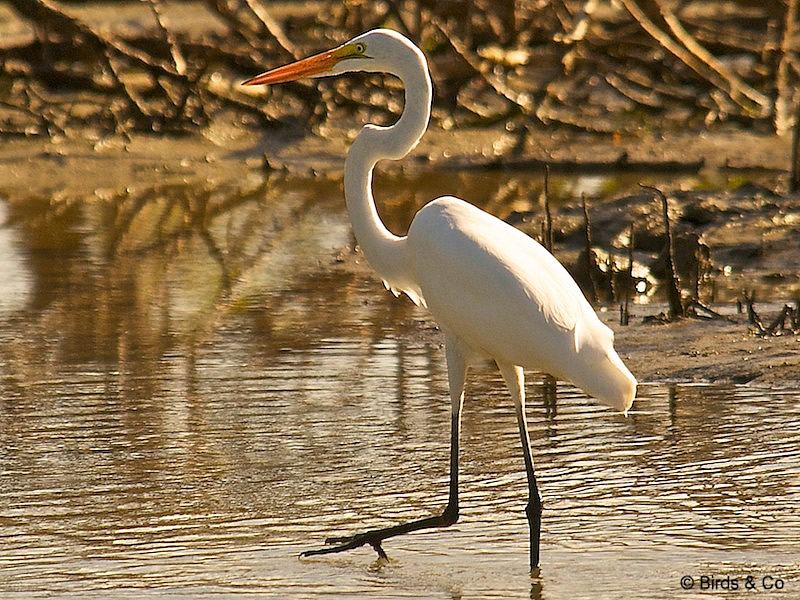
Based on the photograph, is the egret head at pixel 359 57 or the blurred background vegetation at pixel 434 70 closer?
the egret head at pixel 359 57

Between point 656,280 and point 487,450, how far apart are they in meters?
3.59

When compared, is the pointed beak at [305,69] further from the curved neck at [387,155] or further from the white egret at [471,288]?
the curved neck at [387,155]

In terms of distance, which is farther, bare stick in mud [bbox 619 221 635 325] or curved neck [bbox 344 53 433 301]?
bare stick in mud [bbox 619 221 635 325]

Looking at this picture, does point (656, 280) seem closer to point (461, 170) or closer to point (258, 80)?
point (258, 80)

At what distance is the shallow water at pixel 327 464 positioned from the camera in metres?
4.77

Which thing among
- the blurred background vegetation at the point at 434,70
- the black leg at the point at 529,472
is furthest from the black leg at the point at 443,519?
the blurred background vegetation at the point at 434,70

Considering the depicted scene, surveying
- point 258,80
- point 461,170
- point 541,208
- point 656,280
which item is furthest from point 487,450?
point 461,170

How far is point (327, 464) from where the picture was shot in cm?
586

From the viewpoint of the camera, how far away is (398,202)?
1304cm

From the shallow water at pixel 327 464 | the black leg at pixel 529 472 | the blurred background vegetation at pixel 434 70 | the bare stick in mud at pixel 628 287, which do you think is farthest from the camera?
the blurred background vegetation at pixel 434 70

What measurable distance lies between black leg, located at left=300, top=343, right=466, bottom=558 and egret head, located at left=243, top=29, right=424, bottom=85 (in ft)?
3.42

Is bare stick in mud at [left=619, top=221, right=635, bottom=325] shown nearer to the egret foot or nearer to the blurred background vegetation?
the egret foot

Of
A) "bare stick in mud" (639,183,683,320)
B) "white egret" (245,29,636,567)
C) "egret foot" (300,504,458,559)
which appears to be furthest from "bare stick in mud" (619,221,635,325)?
"egret foot" (300,504,458,559)

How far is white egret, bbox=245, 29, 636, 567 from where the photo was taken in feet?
16.2
